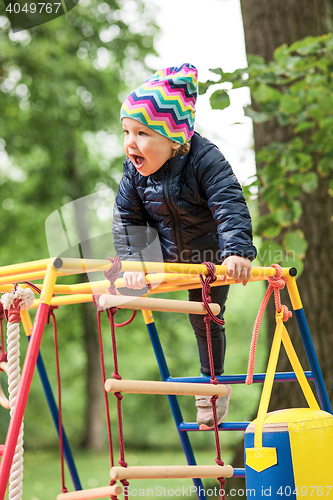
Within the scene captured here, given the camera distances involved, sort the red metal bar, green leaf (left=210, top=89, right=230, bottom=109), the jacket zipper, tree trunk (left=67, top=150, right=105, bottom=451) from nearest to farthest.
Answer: the red metal bar, the jacket zipper, green leaf (left=210, top=89, right=230, bottom=109), tree trunk (left=67, top=150, right=105, bottom=451)

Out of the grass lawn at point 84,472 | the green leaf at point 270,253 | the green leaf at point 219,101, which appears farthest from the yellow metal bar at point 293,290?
the grass lawn at point 84,472

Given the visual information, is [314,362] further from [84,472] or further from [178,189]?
[84,472]

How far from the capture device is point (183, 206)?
1769 millimetres

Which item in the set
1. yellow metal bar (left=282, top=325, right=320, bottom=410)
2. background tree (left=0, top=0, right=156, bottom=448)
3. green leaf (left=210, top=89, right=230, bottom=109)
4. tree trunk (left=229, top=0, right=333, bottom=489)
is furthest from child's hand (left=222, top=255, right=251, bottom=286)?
background tree (left=0, top=0, right=156, bottom=448)

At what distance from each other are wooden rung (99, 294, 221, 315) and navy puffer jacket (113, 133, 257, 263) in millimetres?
271

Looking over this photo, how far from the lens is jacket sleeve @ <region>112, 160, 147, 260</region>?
1.82 metres

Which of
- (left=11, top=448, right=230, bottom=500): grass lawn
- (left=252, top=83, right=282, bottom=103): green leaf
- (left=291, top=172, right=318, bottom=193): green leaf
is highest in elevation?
(left=252, top=83, right=282, bottom=103): green leaf

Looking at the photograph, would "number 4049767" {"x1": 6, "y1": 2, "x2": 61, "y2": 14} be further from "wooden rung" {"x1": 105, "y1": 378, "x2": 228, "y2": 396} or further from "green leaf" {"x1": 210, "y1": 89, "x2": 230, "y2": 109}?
"wooden rung" {"x1": 105, "y1": 378, "x2": 228, "y2": 396}

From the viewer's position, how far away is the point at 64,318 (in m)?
8.35

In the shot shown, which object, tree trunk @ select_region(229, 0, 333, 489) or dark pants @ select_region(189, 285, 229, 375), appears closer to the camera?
dark pants @ select_region(189, 285, 229, 375)

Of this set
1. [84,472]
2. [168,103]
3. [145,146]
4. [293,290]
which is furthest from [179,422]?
[84,472]

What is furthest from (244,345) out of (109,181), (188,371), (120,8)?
(120,8)

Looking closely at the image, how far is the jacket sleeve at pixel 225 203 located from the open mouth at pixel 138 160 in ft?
0.63

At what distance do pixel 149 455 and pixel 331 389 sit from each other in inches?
300
